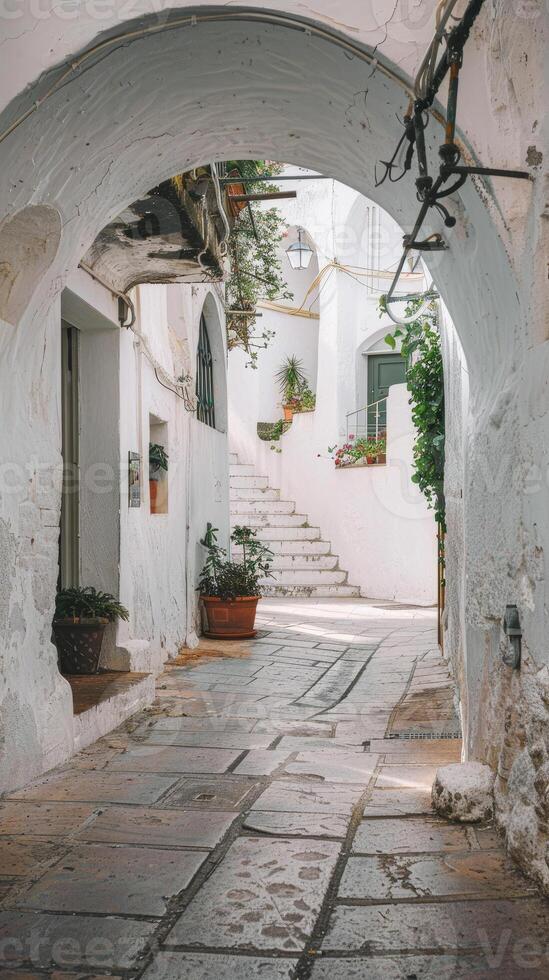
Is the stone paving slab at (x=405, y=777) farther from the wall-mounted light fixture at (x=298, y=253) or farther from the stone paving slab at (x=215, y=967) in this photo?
the wall-mounted light fixture at (x=298, y=253)

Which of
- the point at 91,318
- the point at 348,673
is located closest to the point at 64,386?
the point at 91,318

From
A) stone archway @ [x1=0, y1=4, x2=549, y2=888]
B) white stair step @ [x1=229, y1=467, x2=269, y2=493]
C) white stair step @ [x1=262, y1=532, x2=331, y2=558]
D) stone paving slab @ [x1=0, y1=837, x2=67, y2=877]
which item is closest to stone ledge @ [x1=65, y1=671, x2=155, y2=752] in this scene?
stone archway @ [x1=0, y1=4, x2=549, y2=888]

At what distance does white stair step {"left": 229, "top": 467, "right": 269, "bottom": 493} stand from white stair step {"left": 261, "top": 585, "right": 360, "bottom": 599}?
308 cm

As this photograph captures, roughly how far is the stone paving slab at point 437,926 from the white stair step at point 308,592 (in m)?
10.5

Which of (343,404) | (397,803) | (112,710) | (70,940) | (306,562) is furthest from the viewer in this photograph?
(343,404)

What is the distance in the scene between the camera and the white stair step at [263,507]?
49.6 feet

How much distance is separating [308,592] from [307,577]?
1.14ft

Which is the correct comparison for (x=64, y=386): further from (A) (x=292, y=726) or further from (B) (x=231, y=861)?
(B) (x=231, y=861)

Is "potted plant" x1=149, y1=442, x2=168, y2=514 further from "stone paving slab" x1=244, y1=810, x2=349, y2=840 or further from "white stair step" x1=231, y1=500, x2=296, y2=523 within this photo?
"white stair step" x1=231, y1=500, x2=296, y2=523

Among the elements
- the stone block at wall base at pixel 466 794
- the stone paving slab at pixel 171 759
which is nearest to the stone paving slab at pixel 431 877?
the stone block at wall base at pixel 466 794

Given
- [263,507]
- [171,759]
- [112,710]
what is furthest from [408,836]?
[263,507]

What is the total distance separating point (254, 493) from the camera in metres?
15.9

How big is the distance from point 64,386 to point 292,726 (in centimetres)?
263

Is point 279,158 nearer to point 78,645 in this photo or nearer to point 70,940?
point 78,645
